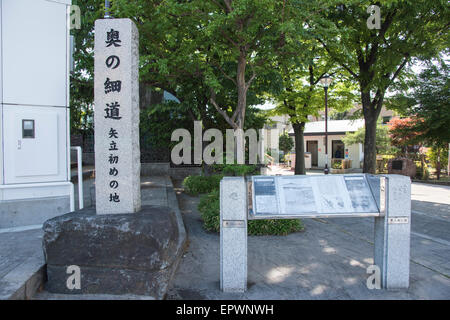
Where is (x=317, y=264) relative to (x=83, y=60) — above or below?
below

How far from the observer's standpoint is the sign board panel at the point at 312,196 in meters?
3.90

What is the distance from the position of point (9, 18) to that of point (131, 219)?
4732 millimetres

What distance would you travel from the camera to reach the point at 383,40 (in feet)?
36.8

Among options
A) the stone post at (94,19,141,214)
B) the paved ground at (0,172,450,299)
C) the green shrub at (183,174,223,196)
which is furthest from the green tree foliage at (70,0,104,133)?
the paved ground at (0,172,450,299)

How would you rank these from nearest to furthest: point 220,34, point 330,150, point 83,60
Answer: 1. point 220,34
2. point 83,60
3. point 330,150

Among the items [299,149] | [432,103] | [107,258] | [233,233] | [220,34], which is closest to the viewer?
[107,258]

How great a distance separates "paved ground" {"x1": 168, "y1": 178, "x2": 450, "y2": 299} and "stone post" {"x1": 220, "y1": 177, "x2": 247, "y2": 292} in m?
0.18

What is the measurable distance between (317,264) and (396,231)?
137 centimetres

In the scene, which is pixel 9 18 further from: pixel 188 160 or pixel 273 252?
pixel 188 160

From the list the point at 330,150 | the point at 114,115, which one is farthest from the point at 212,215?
the point at 330,150

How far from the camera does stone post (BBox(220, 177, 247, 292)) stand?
388cm

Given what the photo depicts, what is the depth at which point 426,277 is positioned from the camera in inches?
169

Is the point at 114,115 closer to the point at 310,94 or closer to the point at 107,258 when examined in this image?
the point at 107,258
